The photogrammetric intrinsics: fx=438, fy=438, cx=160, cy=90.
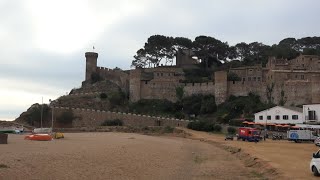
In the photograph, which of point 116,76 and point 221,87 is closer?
point 221,87

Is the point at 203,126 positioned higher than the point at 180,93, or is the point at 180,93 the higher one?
the point at 180,93

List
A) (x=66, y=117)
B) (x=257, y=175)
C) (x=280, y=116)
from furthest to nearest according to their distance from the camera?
(x=66, y=117)
(x=280, y=116)
(x=257, y=175)

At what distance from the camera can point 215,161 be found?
24.7 m

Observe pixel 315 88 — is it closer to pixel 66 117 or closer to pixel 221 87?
pixel 221 87

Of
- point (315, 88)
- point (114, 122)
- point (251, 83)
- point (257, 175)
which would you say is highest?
point (251, 83)

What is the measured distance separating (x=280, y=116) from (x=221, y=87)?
13.2 meters

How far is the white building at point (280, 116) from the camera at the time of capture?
53.8 metres

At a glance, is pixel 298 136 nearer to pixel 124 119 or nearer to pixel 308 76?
pixel 308 76

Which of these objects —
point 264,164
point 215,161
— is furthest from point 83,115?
point 264,164

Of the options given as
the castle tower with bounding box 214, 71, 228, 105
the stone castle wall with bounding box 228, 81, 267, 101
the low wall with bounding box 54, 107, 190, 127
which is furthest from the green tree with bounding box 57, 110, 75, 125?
the stone castle wall with bounding box 228, 81, 267, 101

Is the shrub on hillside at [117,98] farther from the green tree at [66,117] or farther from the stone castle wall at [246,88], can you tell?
the stone castle wall at [246,88]

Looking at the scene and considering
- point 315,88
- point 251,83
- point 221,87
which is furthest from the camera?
point 221,87

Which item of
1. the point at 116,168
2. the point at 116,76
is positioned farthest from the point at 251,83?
the point at 116,168

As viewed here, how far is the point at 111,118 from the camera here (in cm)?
6550
